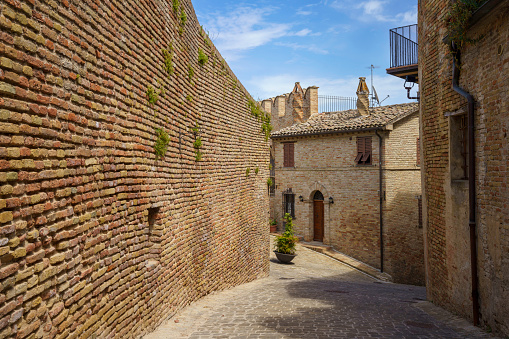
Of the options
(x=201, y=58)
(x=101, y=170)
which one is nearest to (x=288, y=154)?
(x=201, y=58)

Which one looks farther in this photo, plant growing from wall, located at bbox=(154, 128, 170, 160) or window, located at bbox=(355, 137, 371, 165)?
window, located at bbox=(355, 137, 371, 165)

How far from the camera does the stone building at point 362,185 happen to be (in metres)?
20.5

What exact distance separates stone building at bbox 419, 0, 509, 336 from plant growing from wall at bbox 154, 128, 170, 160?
511 centimetres

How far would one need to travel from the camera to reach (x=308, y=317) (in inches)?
305

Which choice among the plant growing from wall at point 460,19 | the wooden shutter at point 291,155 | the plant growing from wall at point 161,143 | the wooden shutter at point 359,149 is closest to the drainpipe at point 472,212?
the plant growing from wall at point 460,19

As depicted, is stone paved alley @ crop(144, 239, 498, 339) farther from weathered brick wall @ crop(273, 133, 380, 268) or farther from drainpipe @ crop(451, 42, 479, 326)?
weathered brick wall @ crop(273, 133, 380, 268)

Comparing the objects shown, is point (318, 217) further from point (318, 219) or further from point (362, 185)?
point (362, 185)

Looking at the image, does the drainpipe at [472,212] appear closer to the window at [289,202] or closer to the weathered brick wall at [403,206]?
the weathered brick wall at [403,206]

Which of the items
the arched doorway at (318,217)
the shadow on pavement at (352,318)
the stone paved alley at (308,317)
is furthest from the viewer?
the arched doorway at (318,217)

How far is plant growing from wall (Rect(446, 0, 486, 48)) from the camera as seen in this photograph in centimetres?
674

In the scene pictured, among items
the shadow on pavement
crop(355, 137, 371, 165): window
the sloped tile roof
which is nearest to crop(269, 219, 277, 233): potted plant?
the sloped tile roof

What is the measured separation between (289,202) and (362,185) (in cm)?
508

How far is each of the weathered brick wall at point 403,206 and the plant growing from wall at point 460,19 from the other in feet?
44.8

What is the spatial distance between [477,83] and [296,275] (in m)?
10.5
